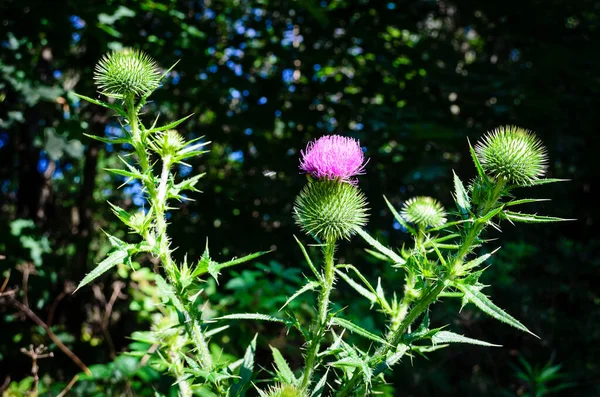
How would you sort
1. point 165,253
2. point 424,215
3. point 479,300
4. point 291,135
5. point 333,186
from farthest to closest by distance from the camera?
1. point 291,135
2. point 424,215
3. point 333,186
4. point 165,253
5. point 479,300

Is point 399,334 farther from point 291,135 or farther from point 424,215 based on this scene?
point 291,135

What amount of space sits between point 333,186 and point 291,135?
9.46 ft

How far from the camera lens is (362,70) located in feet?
16.3

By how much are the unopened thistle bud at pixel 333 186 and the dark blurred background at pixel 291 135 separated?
5.60ft

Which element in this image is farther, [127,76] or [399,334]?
[127,76]

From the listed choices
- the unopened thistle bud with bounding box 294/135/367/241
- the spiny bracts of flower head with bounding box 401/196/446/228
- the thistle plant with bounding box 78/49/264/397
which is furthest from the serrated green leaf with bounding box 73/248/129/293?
the spiny bracts of flower head with bounding box 401/196/446/228

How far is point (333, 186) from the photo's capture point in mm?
1873

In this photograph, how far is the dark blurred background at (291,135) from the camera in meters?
3.96

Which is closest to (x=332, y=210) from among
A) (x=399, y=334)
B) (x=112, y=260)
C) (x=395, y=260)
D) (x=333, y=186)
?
(x=333, y=186)

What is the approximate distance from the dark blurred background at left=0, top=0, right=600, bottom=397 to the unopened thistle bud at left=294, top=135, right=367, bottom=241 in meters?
1.71

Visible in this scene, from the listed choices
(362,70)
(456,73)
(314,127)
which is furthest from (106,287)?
(456,73)

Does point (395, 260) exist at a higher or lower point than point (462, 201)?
lower

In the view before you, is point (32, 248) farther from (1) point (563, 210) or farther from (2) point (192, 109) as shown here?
(1) point (563, 210)

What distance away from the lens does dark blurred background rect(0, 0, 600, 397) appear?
3.96m
